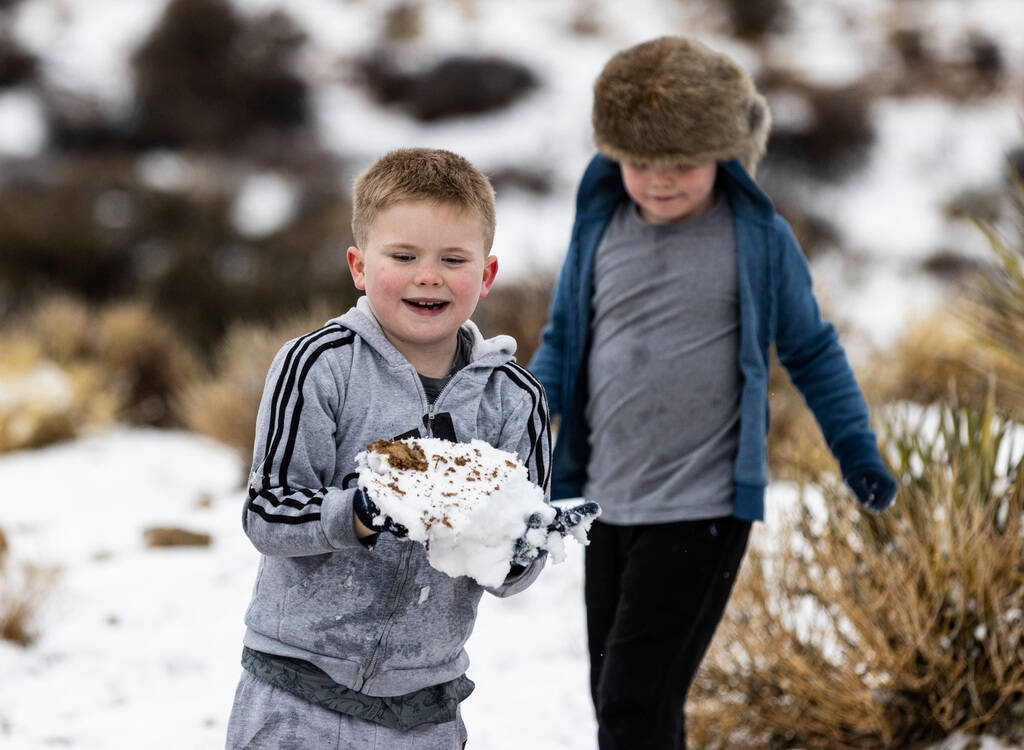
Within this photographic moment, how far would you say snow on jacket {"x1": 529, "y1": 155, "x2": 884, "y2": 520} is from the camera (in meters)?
2.51

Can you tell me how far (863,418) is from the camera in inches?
103

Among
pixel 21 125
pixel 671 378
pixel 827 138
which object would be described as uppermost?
pixel 21 125

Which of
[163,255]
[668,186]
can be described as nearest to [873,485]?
[668,186]

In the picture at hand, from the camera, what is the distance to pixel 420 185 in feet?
5.30

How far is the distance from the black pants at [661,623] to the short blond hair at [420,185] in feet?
3.37

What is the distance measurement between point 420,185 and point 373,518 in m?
0.48

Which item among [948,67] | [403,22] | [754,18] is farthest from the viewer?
[403,22]

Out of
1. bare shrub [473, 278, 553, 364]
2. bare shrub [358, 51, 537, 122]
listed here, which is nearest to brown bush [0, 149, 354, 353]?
bare shrub [473, 278, 553, 364]

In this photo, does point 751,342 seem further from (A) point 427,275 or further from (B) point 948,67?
(B) point 948,67

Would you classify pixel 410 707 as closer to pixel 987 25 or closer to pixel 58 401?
pixel 58 401

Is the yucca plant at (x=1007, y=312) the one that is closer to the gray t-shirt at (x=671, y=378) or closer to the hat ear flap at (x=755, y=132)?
the hat ear flap at (x=755, y=132)

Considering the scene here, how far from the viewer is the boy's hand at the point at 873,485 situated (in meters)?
2.56

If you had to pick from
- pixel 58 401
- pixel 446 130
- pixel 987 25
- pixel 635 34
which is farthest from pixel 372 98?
pixel 58 401

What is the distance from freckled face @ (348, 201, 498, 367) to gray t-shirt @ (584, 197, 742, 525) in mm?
963
